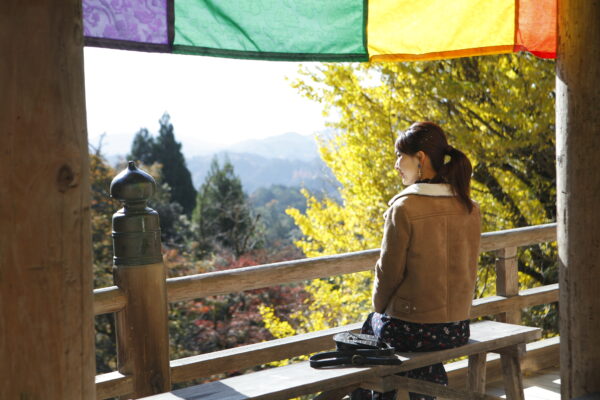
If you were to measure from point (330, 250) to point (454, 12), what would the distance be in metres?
6.47

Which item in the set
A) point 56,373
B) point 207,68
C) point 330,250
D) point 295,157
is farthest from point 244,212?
point 295,157

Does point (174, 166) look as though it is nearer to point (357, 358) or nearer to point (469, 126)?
point (469, 126)

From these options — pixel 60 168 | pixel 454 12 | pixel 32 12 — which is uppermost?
pixel 454 12

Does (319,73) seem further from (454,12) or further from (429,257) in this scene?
(429,257)

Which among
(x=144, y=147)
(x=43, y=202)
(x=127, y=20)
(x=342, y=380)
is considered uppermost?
(x=144, y=147)

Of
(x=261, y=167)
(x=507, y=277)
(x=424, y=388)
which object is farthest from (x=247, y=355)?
(x=261, y=167)

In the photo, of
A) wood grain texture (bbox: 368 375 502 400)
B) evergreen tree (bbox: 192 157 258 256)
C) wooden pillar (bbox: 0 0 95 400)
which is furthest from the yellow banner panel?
evergreen tree (bbox: 192 157 258 256)

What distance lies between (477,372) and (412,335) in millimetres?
711

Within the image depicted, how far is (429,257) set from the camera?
2.81 meters

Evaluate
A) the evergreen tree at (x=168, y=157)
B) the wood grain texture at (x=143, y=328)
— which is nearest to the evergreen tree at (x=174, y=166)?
the evergreen tree at (x=168, y=157)

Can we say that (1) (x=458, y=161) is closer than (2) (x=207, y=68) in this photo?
Yes

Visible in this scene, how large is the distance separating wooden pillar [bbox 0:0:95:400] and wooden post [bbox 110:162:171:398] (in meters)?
1.06

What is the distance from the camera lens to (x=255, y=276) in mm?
3416

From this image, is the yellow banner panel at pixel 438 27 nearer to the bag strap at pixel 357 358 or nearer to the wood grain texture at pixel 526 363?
the bag strap at pixel 357 358
